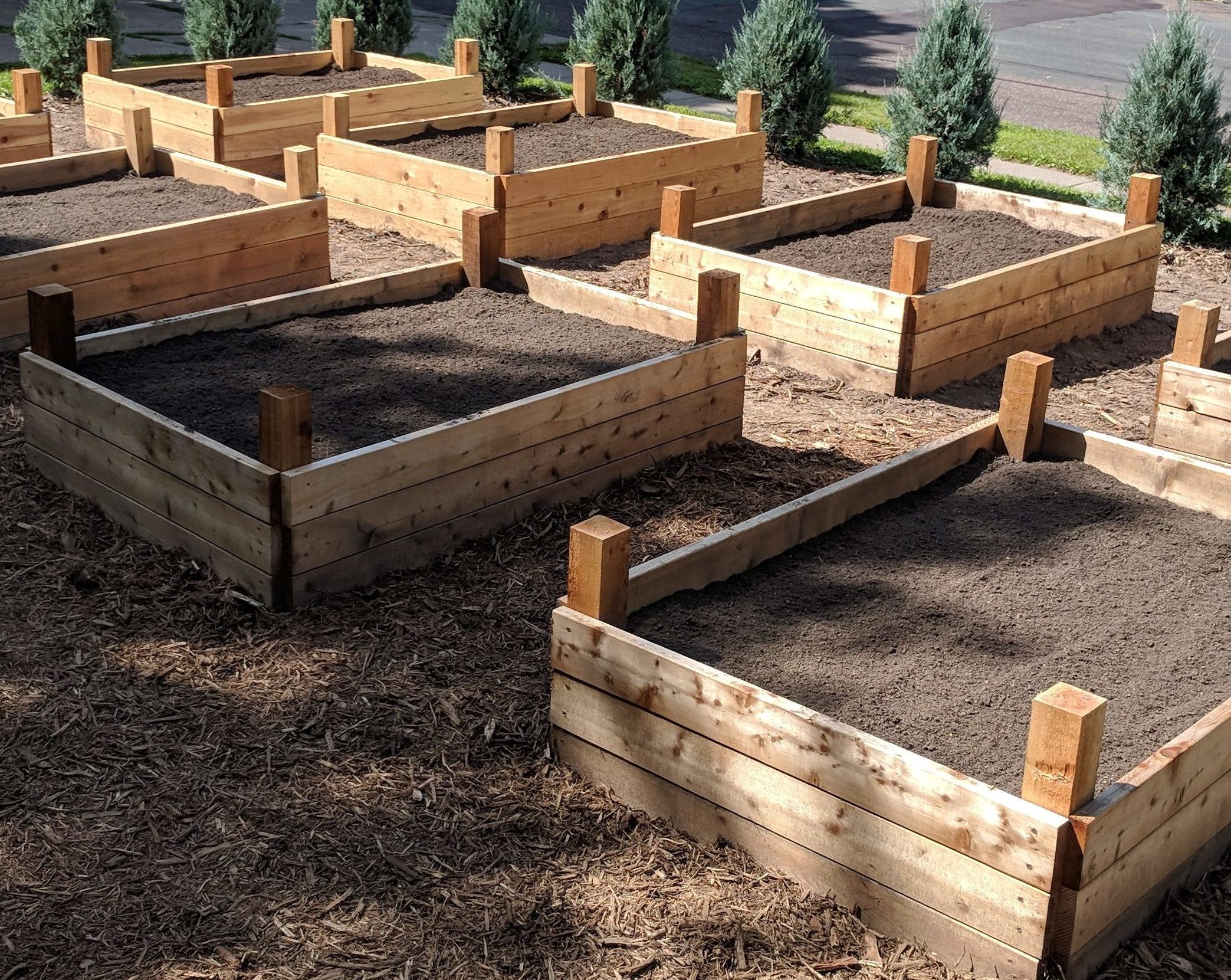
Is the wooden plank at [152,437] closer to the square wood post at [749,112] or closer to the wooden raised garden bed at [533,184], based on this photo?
the wooden raised garden bed at [533,184]

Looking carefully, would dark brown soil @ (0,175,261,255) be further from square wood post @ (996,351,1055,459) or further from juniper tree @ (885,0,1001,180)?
juniper tree @ (885,0,1001,180)

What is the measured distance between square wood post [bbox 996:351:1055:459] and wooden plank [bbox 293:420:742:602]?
1443mm

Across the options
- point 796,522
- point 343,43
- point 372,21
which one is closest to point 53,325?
point 796,522

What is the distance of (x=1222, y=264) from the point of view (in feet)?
33.2

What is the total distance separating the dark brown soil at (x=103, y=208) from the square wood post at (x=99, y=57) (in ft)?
9.32

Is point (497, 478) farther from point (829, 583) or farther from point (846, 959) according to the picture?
point (846, 959)

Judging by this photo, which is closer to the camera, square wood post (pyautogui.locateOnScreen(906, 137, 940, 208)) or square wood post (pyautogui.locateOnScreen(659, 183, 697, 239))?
square wood post (pyautogui.locateOnScreen(659, 183, 697, 239))

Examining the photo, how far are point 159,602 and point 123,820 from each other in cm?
125

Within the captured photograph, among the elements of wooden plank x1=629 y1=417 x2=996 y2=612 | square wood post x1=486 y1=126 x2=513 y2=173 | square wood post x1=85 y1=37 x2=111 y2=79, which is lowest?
wooden plank x1=629 y1=417 x2=996 y2=612

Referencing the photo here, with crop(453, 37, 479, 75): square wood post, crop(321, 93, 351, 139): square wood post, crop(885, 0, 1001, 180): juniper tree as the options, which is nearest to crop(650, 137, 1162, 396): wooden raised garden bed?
crop(885, 0, 1001, 180): juniper tree

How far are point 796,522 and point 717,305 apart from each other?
1766 mm

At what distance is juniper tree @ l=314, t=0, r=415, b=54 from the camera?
14.8 m

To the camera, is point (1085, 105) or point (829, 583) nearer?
point (829, 583)

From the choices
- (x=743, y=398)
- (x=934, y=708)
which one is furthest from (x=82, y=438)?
(x=934, y=708)
